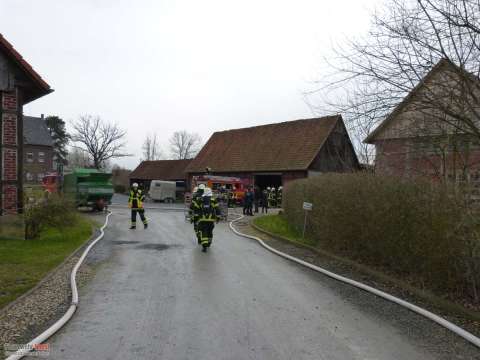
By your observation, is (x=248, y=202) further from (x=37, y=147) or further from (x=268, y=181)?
(x=37, y=147)

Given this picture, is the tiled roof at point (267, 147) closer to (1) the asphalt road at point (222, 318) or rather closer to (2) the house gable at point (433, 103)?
(2) the house gable at point (433, 103)

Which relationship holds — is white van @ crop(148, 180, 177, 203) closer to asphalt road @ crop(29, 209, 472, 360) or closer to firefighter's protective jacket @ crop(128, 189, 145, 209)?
firefighter's protective jacket @ crop(128, 189, 145, 209)

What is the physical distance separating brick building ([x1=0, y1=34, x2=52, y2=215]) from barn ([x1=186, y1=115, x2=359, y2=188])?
19952 millimetres

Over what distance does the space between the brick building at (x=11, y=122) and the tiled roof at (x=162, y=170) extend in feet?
112

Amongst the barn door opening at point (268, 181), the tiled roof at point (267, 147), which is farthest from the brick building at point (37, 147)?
the barn door opening at point (268, 181)

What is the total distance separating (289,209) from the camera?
1727cm

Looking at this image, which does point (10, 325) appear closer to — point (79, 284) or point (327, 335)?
point (79, 284)

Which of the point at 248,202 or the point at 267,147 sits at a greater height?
the point at 267,147

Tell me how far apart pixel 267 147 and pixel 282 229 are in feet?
70.3

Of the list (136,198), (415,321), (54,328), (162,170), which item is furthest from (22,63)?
(162,170)

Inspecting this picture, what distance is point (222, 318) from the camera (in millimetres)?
5430

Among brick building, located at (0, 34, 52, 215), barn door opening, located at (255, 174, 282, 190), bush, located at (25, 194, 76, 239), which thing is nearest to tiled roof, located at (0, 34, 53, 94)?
brick building, located at (0, 34, 52, 215)

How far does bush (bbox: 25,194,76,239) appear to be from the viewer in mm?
12000

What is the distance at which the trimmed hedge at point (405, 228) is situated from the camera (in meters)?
6.07
